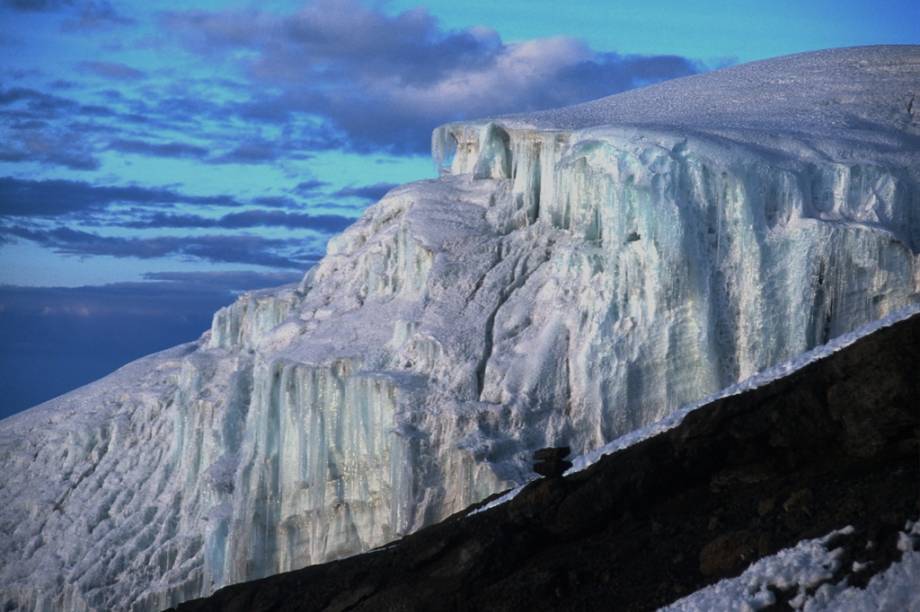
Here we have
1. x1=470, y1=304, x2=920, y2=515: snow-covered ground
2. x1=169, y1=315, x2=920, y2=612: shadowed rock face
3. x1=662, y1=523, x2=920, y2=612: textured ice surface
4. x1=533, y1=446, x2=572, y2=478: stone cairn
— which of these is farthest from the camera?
x1=470, y1=304, x2=920, y2=515: snow-covered ground

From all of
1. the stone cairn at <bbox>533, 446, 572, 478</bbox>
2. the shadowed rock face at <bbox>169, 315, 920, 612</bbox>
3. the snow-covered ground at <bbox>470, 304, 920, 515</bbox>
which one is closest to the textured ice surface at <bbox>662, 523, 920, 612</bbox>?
the shadowed rock face at <bbox>169, 315, 920, 612</bbox>

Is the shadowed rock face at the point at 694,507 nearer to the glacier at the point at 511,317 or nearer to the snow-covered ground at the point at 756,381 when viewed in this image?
the snow-covered ground at the point at 756,381

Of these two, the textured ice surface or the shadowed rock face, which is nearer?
the textured ice surface

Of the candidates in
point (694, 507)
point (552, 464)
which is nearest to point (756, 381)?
point (694, 507)

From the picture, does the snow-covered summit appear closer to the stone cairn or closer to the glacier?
the glacier

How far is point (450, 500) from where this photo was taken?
2727 cm

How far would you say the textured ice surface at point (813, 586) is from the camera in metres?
15.8

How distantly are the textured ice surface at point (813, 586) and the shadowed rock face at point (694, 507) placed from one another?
11.6 inches

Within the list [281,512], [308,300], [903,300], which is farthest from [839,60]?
[281,512]

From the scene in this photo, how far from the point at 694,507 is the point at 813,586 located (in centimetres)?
375

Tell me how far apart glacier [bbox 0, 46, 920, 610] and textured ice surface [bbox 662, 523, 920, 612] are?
9183 millimetres

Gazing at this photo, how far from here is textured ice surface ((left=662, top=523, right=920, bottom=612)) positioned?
1576cm

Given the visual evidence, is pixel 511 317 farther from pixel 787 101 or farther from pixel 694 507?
pixel 694 507

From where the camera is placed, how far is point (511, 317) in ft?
95.3
